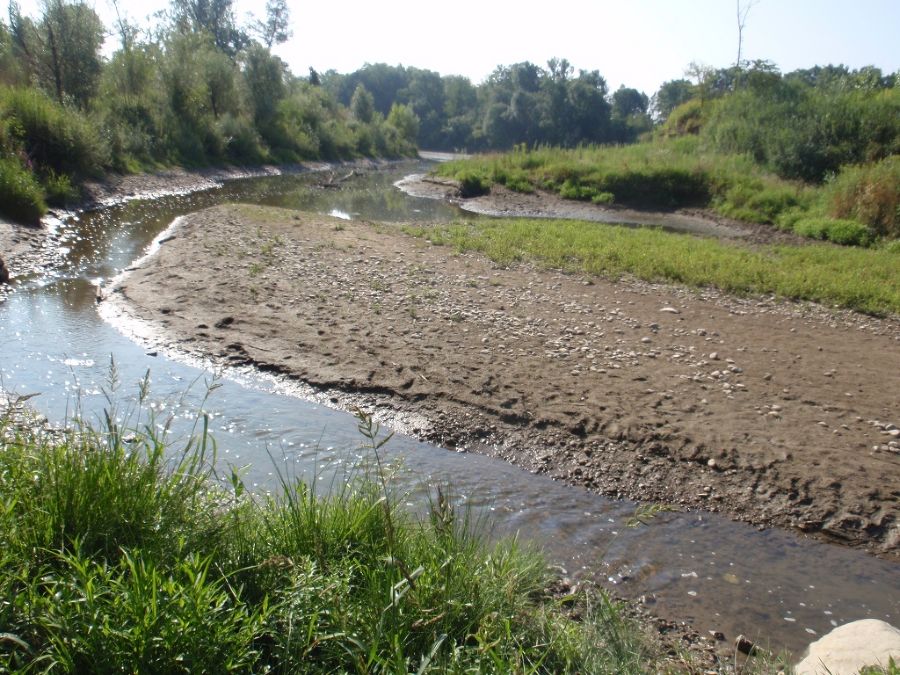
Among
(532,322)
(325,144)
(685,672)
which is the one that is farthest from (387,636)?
(325,144)

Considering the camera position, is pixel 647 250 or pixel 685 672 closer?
pixel 685 672

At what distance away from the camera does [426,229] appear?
1834cm

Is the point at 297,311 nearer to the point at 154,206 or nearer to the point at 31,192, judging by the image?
the point at 31,192

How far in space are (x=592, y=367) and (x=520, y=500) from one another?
117 inches

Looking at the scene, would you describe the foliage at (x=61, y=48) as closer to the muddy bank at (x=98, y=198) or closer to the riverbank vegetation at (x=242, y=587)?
the muddy bank at (x=98, y=198)

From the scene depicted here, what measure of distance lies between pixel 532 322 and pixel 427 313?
161cm

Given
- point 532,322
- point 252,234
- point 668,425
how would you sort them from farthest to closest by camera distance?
point 252,234 < point 532,322 < point 668,425

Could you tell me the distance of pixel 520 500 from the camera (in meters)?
5.75

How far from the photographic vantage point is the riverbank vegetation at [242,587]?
8.40ft

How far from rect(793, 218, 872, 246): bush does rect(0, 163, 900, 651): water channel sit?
17.2 meters

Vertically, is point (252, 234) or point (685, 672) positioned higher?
point (252, 234)

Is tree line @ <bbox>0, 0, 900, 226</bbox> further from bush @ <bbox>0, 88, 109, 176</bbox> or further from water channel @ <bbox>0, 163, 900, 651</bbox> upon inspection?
water channel @ <bbox>0, 163, 900, 651</bbox>

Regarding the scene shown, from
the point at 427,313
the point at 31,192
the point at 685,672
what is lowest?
the point at 685,672

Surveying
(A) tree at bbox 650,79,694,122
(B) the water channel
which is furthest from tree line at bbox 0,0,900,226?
(A) tree at bbox 650,79,694,122
